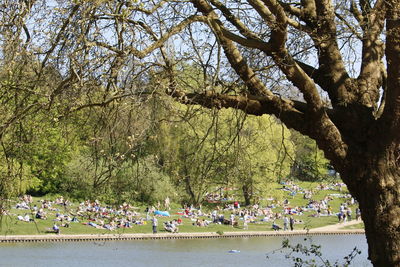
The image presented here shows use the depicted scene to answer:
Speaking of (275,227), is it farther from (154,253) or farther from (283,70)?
(283,70)

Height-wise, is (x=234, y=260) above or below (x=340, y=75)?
below

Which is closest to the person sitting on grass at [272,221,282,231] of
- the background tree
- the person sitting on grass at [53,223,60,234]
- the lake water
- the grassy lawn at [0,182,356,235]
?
the grassy lawn at [0,182,356,235]

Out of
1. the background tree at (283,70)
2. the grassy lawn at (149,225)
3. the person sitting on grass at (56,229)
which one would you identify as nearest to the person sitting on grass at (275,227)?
the grassy lawn at (149,225)

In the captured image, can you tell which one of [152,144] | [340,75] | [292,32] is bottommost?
[152,144]

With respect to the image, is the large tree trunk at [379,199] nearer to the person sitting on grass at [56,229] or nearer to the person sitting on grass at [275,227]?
the person sitting on grass at [56,229]

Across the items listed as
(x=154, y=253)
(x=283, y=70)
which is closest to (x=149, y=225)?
(x=154, y=253)

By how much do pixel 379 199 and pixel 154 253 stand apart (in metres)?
22.0

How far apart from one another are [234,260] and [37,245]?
7579 millimetres

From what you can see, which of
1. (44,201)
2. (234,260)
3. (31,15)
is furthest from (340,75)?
(44,201)

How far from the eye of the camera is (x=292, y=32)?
6773mm

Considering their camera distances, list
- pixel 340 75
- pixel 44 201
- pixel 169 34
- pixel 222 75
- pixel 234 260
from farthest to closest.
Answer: pixel 44 201 < pixel 234 260 < pixel 222 75 < pixel 340 75 < pixel 169 34

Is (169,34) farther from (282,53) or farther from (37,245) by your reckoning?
(37,245)

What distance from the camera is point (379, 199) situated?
582cm

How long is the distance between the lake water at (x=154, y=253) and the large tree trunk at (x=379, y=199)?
16681 mm
